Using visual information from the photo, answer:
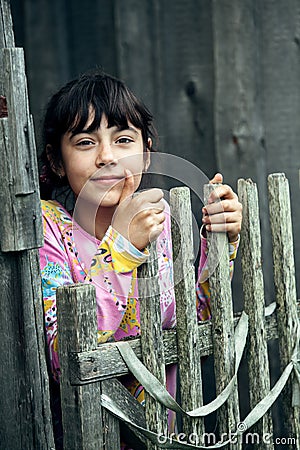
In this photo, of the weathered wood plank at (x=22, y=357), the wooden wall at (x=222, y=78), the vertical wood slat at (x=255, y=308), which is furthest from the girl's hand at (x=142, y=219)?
the wooden wall at (x=222, y=78)

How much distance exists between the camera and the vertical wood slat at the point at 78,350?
186 cm

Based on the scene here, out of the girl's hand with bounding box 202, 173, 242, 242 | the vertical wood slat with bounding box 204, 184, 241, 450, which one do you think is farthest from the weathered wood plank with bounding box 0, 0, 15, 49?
the vertical wood slat with bounding box 204, 184, 241, 450

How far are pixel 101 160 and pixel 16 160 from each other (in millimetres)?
468

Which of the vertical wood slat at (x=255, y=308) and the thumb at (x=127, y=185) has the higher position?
the thumb at (x=127, y=185)

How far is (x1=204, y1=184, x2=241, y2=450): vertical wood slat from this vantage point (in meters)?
2.26

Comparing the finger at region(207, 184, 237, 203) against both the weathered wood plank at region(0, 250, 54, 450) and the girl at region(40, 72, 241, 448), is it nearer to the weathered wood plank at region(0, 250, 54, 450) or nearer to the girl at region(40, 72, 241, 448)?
the girl at region(40, 72, 241, 448)

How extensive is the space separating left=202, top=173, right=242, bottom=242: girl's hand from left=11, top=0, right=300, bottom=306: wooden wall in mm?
1125

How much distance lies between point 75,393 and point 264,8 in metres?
2.11

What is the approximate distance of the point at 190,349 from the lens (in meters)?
2.15

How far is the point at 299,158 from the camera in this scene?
342cm

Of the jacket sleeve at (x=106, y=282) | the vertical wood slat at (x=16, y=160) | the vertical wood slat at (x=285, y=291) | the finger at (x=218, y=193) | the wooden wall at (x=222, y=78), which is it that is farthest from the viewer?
the wooden wall at (x=222, y=78)

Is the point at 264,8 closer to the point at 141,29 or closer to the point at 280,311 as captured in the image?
the point at 141,29

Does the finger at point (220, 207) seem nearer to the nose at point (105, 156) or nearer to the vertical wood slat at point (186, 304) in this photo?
the vertical wood slat at point (186, 304)

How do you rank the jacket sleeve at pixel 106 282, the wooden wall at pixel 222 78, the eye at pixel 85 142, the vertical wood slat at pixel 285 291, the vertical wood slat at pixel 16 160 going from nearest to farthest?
the vertical wood slat at pixel 16 160 → the jacket sleeve at pixel 106 282 → the eye at pixel 85 142 → the vertical wood slat at pixel 285 291 → the wooden wall at pixel 222 78
